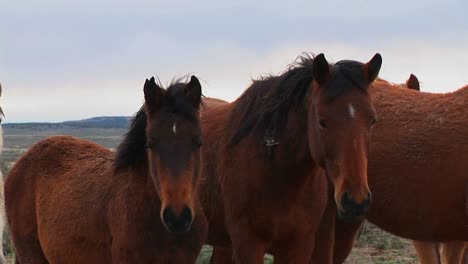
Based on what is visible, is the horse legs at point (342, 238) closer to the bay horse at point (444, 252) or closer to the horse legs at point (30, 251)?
the bay horse at point (444, 252)

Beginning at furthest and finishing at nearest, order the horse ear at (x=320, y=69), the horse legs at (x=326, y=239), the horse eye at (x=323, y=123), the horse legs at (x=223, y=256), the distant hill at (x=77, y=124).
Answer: the distant hill at (x=77, y=124)
the horse legs at (x=223, y=256)
the horse legs at (x=326, y=239)
the horse ear at (x=320, y=69)
the horse eye at (x=323, y=123)

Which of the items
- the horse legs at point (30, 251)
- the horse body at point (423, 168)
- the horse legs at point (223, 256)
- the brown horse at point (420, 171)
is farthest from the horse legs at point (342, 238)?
the horse legs at point (30, 251)

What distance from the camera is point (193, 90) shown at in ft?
15.3

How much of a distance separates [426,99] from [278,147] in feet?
6.46

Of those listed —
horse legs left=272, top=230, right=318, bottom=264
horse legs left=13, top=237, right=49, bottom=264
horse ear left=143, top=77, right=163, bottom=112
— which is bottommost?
horse legs left=13, top=237, right=49, bottom=264

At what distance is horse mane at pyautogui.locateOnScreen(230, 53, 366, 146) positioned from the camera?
4754 mm

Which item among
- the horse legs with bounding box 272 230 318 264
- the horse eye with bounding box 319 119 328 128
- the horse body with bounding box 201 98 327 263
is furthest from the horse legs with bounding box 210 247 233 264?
the horse eye with bounding box 319 119 328 128

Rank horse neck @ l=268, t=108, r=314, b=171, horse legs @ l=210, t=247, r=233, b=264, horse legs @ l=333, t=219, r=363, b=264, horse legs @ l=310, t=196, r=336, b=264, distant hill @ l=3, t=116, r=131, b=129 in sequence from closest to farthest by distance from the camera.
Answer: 1. horse neck @ l=268, t=108, r=314, b=171
2. horse legs @ l=310, t=196, r=336, b=264
3. horse legs @ l=333, t=219, r=363, b=264
4. horse legs @ l=210, t=247, r=233, b=264
5. distant hill @ l=3, t=116, r=131, b=129

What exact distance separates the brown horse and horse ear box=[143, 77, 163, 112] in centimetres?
204

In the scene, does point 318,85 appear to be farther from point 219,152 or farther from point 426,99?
point 426,99

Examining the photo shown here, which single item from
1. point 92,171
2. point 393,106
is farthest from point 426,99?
point 92,171

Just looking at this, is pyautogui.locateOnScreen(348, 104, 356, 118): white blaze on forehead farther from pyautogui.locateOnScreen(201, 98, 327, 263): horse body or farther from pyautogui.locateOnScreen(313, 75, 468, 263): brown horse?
pyautogui.locateOnScreen(313, 75, 468, 263): brown horse

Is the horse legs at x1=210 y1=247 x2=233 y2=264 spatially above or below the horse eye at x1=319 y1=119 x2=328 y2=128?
below

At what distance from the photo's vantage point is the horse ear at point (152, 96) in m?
4.54
